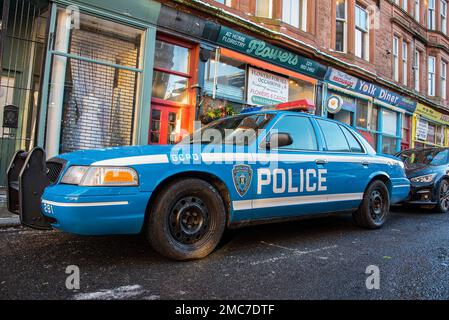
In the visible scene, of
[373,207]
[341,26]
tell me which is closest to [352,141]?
[373,207]

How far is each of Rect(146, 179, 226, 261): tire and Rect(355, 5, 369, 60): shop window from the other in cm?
1374

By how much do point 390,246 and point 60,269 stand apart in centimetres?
363

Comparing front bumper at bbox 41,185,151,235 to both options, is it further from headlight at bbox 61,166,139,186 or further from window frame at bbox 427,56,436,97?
window frame at bbox 427,56,436,97

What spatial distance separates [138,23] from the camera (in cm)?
804

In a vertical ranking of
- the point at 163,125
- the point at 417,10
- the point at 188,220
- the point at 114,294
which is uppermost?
the point at 417,10

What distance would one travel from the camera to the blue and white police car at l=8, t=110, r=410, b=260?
2773mm

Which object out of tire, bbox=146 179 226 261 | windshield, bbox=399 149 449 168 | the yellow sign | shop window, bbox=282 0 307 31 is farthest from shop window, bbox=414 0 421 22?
tire, bbox=146 179 226 261

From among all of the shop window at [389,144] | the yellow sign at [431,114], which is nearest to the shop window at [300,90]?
the shop window at [389,144]

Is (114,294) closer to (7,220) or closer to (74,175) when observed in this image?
(74,175)

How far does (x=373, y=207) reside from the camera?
493cm

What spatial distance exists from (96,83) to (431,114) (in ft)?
63.5

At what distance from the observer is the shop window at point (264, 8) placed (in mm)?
11086

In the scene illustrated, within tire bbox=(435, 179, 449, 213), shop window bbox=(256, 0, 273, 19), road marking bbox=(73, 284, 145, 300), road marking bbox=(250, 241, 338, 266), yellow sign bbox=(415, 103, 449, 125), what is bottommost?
road marking bbox=(73, 284, 145, 300)

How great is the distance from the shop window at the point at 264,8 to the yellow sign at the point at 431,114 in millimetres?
11643
